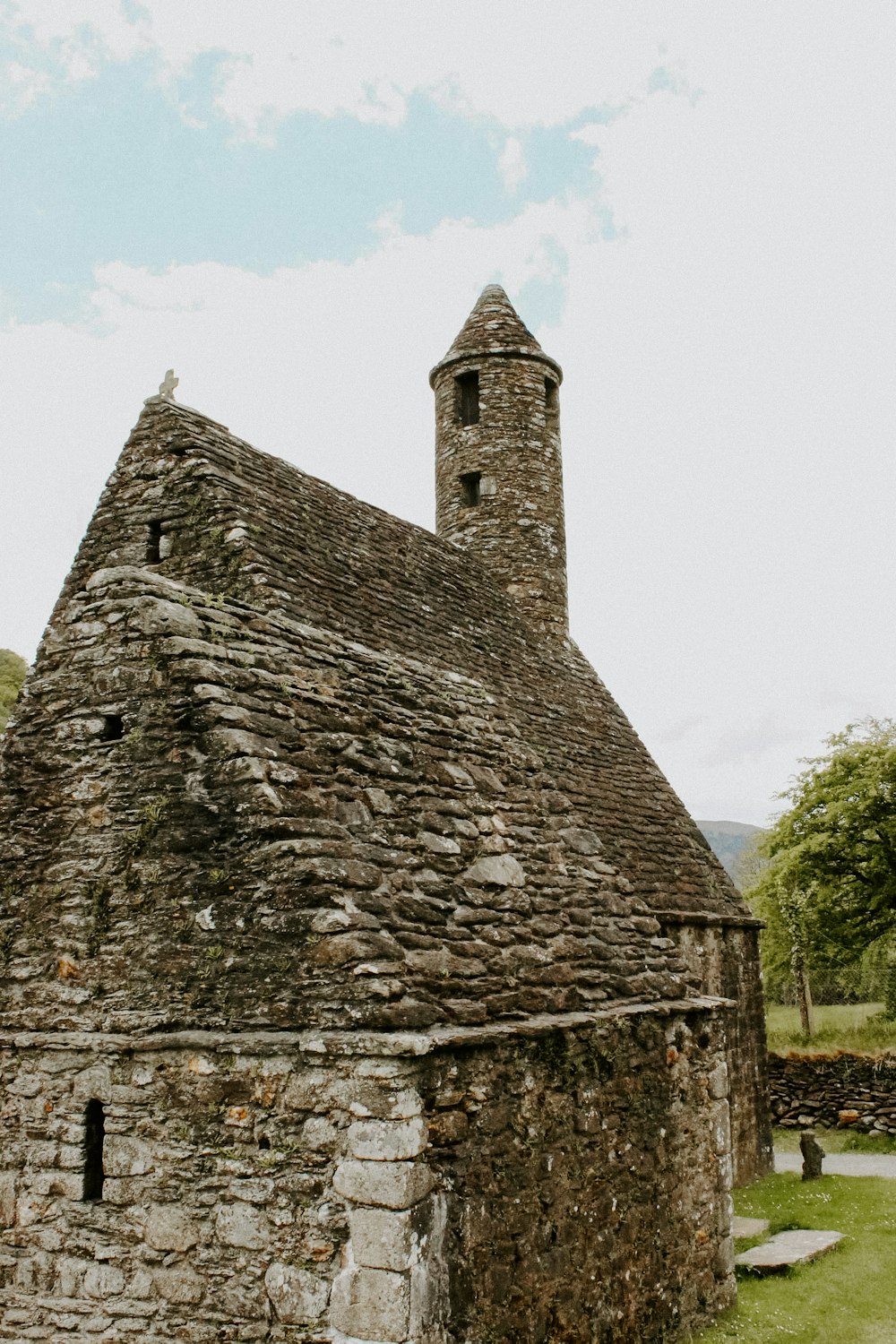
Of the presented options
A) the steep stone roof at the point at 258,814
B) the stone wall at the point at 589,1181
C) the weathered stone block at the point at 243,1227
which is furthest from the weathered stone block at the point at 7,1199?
the stone wall at the point at 589,1181

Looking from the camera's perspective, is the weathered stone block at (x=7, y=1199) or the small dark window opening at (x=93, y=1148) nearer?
the small dark window opening at (x=93, y=1148)

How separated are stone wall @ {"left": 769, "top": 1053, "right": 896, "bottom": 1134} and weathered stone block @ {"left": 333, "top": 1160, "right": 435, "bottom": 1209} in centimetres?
1673

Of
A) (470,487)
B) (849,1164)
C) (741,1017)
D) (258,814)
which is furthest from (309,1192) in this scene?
(849,1164)

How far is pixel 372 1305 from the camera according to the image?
5.51m

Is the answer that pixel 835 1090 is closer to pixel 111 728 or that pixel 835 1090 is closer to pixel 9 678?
pixel 111 728

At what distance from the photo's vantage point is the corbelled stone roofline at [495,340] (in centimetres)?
1694

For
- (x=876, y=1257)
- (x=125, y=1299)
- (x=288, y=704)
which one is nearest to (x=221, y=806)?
(x=288, y=704)

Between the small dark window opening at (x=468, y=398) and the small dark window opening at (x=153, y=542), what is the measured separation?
843 centimetres

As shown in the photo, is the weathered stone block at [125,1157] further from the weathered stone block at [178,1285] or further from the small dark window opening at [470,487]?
the small dark window opening at [470,487]

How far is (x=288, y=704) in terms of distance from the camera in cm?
747

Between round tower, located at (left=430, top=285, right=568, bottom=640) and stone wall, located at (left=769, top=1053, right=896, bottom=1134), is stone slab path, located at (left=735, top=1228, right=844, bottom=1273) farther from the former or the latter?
stone wall, located at (left=769, top=1053, right=896, bottom=1134)

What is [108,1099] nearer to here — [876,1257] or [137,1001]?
[137,1001]

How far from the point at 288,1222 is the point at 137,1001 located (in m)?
1.56

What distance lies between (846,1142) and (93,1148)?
54.1 feet
